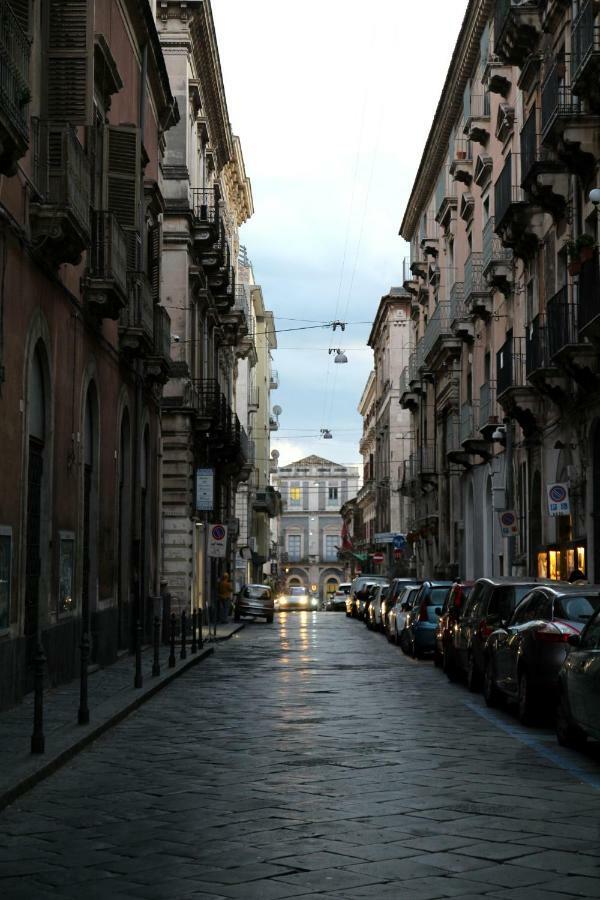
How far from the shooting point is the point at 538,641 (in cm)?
1398

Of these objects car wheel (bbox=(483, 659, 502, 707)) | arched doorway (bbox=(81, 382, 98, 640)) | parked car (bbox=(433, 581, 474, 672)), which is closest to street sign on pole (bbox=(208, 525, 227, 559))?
parked car (bbox=(433, 581, 474, 672))

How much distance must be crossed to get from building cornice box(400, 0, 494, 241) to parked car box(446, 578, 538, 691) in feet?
79.7

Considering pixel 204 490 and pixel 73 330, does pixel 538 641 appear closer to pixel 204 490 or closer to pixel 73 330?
pixel 73 330

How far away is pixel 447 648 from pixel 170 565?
56.7 feet

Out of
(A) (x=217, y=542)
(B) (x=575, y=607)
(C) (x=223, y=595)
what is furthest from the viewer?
(C) (x=223, y=595)

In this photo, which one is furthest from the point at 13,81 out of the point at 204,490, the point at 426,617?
the point at 204,490

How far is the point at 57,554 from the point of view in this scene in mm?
18656

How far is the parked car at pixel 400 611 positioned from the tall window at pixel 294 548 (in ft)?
366

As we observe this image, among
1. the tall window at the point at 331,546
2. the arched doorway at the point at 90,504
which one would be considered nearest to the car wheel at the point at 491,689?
the arched doorway at the point at 90,504

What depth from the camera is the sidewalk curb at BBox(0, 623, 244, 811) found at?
9.72 metres

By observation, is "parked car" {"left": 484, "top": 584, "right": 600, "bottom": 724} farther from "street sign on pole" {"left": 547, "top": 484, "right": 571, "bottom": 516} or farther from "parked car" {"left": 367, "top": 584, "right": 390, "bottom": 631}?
"parked car" {"left": 367, "top": 584, "right": 390, "bottom": 631}

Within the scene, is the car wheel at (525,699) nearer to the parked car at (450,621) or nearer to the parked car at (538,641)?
the parked car at (538,641)

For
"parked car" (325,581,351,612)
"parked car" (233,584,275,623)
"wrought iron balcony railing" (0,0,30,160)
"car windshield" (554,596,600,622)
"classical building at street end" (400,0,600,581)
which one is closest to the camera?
"wrought iron balcony railing" (0,0,30,160)

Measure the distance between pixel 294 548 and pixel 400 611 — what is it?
115534 mm
